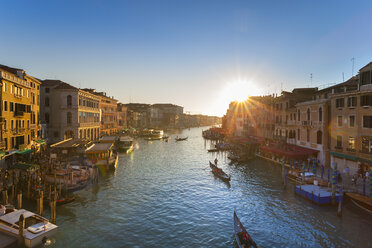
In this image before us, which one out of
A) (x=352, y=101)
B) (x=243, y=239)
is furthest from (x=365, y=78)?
(x=243, y=239)

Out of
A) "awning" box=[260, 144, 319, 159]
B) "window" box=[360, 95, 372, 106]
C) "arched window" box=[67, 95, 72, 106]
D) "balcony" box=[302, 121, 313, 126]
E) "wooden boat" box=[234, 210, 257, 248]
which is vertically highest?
"arched window" box=[67, 95, 72, 106]

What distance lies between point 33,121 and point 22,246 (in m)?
32.8

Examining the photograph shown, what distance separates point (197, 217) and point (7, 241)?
50.1 ft

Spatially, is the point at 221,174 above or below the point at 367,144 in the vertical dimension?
below

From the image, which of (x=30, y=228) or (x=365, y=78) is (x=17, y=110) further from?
(x=365, y=78)

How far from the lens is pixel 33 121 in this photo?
43438mm

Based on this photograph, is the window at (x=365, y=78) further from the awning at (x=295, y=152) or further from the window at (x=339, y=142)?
the awning at (x=295, y=152)

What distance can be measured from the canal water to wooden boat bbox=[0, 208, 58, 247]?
44.3 inches

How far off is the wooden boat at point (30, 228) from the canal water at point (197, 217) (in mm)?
1125

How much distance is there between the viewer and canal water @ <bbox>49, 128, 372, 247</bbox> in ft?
61.9

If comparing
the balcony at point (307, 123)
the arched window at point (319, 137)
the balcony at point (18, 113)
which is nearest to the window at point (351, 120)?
the arched window at point (319, 137)

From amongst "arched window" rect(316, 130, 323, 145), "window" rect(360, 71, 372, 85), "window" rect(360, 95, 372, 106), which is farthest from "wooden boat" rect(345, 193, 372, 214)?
"arched window" rect(316, 130, 323, 145)

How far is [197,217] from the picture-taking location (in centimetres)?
2305

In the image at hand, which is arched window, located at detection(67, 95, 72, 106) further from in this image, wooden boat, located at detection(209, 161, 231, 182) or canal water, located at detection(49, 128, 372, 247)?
wooden boat, located at detection(209, 161, 231, 182)
